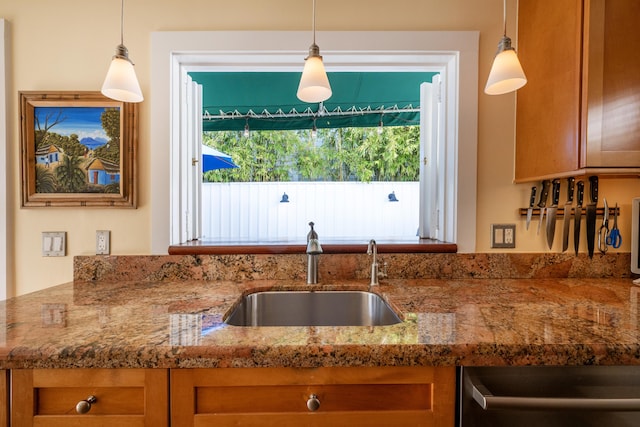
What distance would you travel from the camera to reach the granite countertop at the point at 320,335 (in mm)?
707

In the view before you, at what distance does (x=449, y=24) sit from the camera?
1.42 meters

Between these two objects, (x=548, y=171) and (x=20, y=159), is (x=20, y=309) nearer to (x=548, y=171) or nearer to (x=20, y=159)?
(x=20, y=159)

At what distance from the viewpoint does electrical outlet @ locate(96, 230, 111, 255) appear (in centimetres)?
140

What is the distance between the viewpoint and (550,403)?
2.35 ft

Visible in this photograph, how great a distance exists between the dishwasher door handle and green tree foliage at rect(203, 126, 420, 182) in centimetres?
151

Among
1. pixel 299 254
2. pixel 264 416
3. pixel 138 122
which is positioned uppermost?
pixel 138 122

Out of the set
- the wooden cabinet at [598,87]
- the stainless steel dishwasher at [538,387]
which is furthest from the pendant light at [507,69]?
the stainless steel dishwasher at [538,387]

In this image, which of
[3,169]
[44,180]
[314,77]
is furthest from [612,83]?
[3,169]

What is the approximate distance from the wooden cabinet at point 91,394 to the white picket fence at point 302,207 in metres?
1.37

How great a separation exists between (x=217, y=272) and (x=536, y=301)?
123cm

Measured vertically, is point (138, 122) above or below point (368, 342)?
above

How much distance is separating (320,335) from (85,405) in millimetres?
557

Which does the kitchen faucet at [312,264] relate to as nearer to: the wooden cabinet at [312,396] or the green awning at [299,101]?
the wooden cabinet at [312,396]

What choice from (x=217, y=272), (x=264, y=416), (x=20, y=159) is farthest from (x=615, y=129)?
(x=20, y=159)
